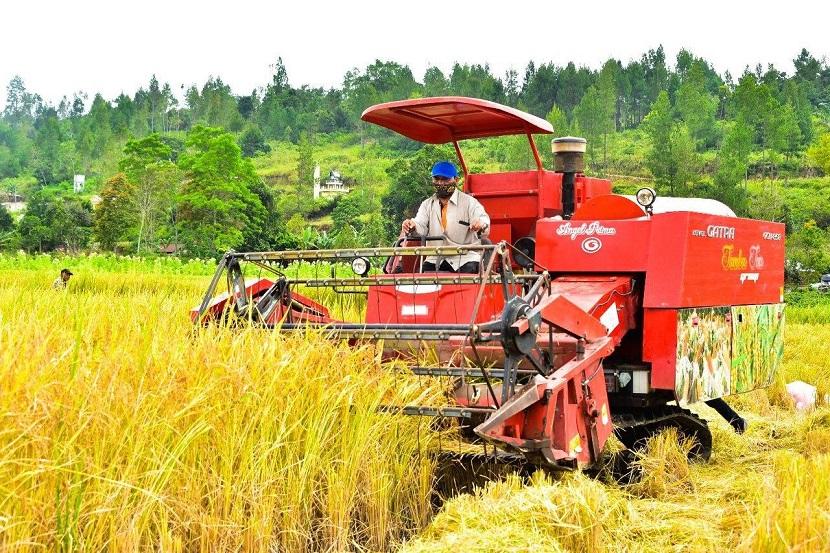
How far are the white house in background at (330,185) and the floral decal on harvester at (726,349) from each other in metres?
87.6

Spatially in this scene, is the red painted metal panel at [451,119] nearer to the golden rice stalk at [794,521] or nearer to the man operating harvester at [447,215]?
the man operating harvester at [447,215]

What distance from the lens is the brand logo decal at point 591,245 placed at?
6910 millimetres

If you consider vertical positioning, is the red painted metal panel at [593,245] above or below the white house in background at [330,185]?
below

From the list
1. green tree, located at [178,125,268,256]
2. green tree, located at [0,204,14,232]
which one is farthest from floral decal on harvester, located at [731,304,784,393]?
green tree, located at [0,204,14,232]

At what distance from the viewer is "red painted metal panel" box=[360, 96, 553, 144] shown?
709 centimetres

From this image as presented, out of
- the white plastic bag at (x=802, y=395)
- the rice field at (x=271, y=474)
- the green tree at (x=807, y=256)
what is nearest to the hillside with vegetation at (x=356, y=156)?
the green tree at (x=807, y=256)

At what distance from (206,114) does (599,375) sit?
126669 millimetres

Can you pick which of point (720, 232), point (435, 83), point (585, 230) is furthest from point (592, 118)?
point (585, 230)

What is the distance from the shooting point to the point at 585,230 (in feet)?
22.9

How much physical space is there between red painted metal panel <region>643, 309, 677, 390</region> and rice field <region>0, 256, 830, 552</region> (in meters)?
0.48

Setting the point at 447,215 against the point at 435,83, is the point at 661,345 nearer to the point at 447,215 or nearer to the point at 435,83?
the point at 447,215

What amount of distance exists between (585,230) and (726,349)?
1445mm

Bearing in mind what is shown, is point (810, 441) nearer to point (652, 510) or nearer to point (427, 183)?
point (652, 510)

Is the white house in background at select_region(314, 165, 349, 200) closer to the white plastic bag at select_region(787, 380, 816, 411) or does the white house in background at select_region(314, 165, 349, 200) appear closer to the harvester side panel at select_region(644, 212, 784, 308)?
the white plastic bag at select_region(787, 380, 816, 411)
